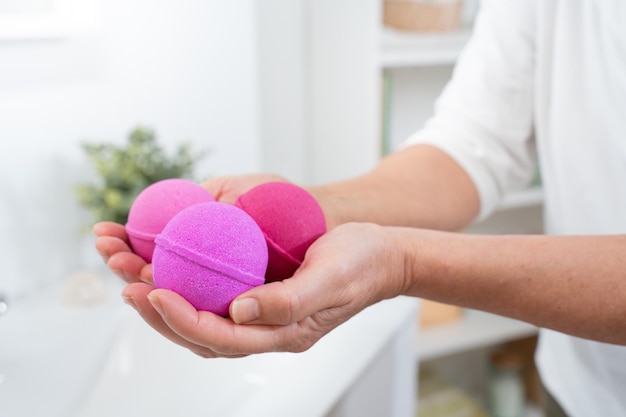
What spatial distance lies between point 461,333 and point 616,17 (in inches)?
42.5

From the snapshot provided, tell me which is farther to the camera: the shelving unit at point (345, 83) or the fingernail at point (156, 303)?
the shelving unit at point (345, 83)

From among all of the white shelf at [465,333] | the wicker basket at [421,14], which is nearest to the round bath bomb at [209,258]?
the wicker basket at [421,14]

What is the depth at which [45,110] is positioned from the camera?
3.44 feet

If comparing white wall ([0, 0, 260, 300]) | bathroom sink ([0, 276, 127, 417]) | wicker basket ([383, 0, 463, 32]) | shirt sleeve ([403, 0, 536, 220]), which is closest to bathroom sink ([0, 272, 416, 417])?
bathroom sink ([0, 276, 127, 417])

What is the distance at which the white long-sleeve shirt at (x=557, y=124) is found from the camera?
0.76m

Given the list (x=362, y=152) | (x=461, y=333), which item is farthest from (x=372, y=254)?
(x=461, y=333)

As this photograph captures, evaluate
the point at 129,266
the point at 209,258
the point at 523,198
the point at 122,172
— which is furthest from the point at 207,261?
the point at 523,198

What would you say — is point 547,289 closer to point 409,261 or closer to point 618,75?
point 409,261

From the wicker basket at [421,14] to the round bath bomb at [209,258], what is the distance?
99 cm

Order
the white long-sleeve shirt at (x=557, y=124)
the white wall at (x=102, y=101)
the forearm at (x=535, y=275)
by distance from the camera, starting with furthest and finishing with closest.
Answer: the white wall at (x=102, y=101) → the white long-sleeve shirt at (x=557, y=124) → the forearm at (x=535, y=275)

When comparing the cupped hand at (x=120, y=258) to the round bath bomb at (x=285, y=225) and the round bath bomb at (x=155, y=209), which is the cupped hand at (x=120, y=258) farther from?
the round bath bomb at (x=285, y=225)

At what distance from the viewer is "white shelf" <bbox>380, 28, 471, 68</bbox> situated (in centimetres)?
141

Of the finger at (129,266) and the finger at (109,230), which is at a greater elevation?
the finger at (109,230)

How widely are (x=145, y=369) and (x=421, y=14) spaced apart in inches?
35.9
